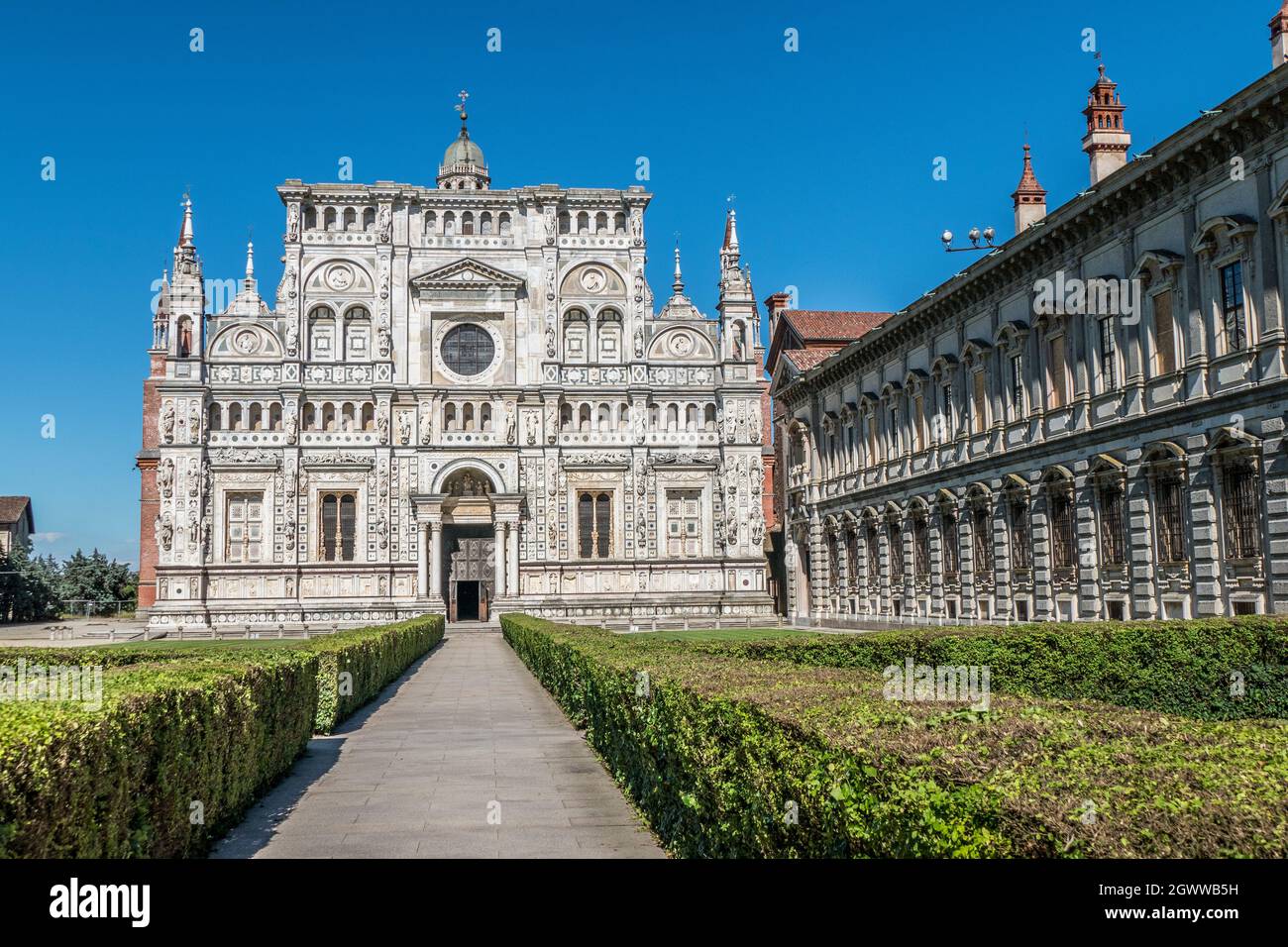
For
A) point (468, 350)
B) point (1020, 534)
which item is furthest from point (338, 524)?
point (1020, 534)

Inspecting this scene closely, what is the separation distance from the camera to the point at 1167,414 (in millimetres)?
26922

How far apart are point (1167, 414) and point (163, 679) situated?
22.8 metres

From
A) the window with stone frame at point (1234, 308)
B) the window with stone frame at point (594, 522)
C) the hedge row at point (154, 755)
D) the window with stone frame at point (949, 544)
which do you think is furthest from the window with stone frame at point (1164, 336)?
the window with stone frame at point (594, 522)

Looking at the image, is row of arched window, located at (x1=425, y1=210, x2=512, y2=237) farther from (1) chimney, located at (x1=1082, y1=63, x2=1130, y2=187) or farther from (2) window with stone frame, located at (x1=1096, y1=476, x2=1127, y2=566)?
(2) window with stone frame, located at (x1=1096, y1=476, x2=1127, y2=566)

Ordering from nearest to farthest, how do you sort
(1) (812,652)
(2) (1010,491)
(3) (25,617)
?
(1) (812,652) → (2) (1010,491) → (3) (25,617)

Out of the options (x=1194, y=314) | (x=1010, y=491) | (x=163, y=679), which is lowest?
(x=163, y=679)

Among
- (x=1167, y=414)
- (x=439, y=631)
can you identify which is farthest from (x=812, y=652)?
(x=439, y=631)

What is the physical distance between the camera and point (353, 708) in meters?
24.1

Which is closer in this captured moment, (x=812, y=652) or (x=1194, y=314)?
(x=812, y=652)

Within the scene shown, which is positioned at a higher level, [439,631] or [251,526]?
[251,526]

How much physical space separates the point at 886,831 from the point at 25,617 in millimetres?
89689

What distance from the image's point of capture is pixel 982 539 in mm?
37906

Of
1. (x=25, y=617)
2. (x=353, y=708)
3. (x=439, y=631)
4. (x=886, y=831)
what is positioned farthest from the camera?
(x=25, y=617)
